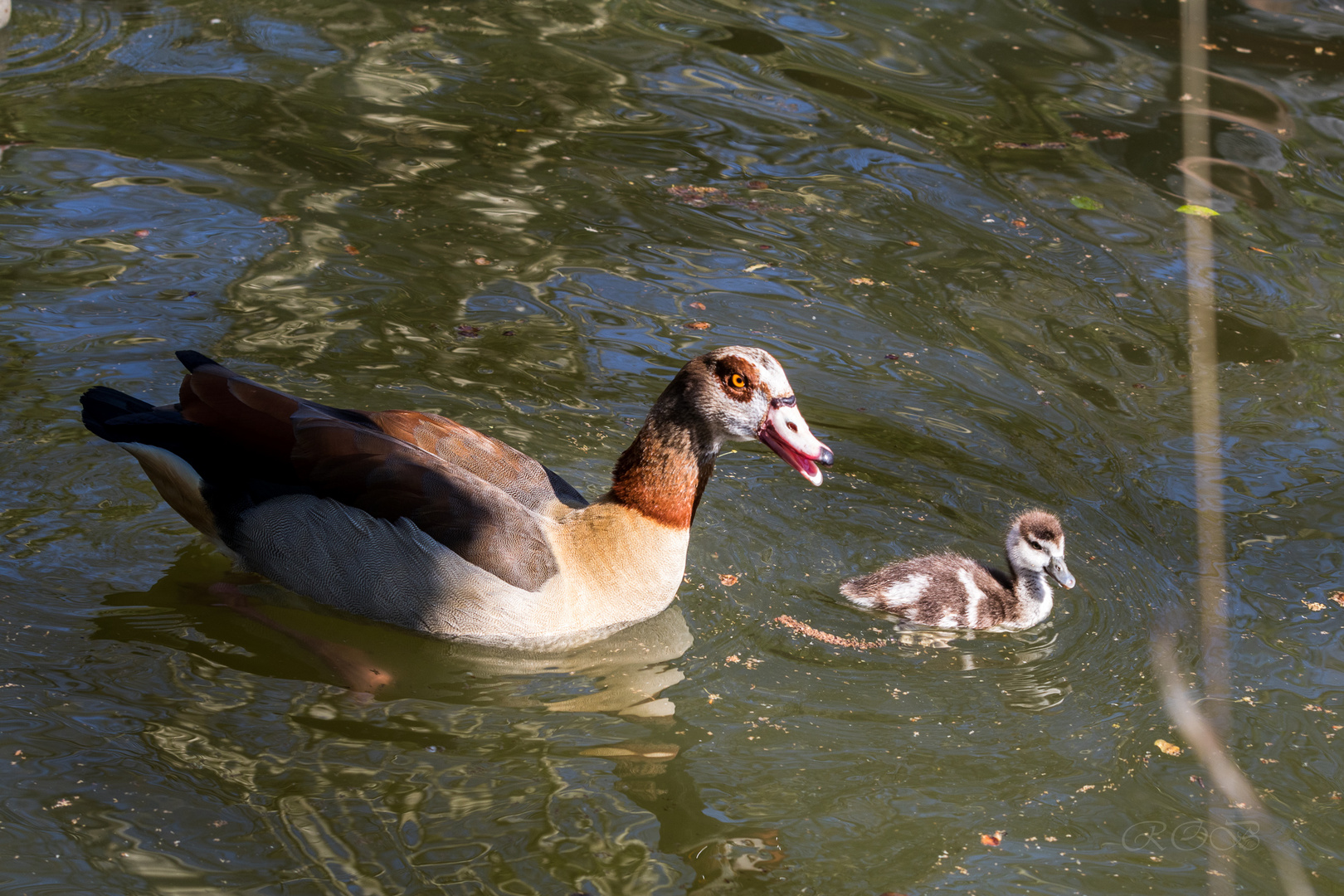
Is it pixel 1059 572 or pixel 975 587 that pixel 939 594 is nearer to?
pixel 975 587

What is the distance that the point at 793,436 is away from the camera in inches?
223

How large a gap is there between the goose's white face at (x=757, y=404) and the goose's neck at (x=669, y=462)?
0.12 meters

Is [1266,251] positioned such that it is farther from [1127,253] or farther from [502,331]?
[502,331]

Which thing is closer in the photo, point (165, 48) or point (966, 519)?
point (966, 519)

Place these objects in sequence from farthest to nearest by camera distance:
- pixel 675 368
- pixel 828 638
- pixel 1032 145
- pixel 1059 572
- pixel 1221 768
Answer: pixel 1032 145, pixel 675 368, pixel 1059 572, pixel 828 638, pixel 1221 768

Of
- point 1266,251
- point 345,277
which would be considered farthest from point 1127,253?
point 345,277

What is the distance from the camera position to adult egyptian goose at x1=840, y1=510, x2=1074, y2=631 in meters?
5.83

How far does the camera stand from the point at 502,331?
779 centimetres

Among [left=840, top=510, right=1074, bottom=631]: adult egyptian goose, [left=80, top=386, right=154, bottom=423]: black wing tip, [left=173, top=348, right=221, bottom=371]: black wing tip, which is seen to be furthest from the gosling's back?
[left=80, top=386, right=154, bottom=423]: black wing tip

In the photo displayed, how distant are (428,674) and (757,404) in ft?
5.63

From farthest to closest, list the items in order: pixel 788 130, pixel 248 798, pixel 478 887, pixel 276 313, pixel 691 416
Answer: pixel 788 130 → pixel 276 313 → pixel 691 416 → pixel 248 798 → pixel 478 887

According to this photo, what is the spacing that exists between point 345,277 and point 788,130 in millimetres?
4127
